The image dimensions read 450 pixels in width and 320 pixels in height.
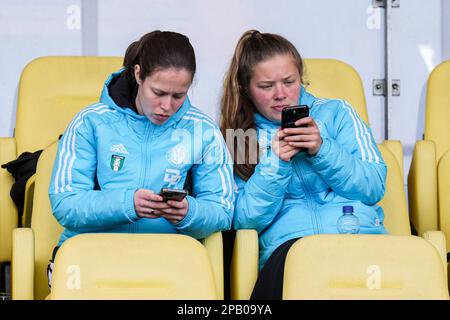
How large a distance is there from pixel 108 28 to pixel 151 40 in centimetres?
158

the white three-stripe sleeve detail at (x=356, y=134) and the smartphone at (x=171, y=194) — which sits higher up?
the white three-stripe sleeve detail at (x=356, y=134)

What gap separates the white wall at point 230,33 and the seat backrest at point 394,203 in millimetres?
1300

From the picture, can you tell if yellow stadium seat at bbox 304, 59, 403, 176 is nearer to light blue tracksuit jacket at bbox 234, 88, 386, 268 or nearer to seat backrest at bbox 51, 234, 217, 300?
light blue tracksuit jacket at bbox 234, 88, 386, 268

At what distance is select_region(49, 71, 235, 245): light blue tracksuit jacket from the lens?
3.10 meters

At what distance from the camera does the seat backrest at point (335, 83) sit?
407 cm

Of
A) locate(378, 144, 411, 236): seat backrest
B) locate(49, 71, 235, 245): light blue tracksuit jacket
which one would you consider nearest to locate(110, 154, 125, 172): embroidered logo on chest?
locate(49, 71, 235, 245): light blue tracksuit jacket

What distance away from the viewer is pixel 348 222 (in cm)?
321

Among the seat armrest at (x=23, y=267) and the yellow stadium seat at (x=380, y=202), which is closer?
the seat armrest at (x=23, y=267)

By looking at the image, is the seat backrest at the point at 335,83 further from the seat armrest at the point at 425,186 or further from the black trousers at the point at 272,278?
the black trousers at the point at 272,278

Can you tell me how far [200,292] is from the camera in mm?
2604

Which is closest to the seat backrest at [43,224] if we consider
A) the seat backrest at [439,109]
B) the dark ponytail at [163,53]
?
the dark ponytail at [163,53]
